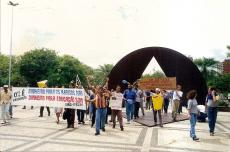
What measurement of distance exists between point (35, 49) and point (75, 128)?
5500cm

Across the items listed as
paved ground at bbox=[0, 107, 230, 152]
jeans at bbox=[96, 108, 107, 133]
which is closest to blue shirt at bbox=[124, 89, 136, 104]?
paved ground at bbox=[0, 107, 230, 152]

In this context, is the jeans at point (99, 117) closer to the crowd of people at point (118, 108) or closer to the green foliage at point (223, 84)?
the crowd of people at point (118, 108)

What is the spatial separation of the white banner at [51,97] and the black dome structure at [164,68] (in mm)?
6341

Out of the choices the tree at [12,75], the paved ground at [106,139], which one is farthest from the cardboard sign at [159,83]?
the tree at [12,75]

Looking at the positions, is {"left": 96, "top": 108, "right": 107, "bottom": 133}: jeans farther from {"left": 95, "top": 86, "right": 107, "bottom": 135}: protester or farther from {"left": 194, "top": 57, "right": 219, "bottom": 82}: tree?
{"left": 194, "top": 57, "right": 219, "bottom": 82}: tree

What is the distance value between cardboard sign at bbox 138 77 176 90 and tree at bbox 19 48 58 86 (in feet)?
140

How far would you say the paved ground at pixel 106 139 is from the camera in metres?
8.76

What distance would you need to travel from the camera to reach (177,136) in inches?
440

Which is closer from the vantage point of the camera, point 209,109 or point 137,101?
point 209,109

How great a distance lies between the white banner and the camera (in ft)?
43.3

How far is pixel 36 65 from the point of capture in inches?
2363

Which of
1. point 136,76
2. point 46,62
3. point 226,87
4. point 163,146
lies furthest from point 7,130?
point 46,62

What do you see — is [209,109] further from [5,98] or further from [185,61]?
[5,98]

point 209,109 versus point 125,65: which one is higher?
point 125,65
